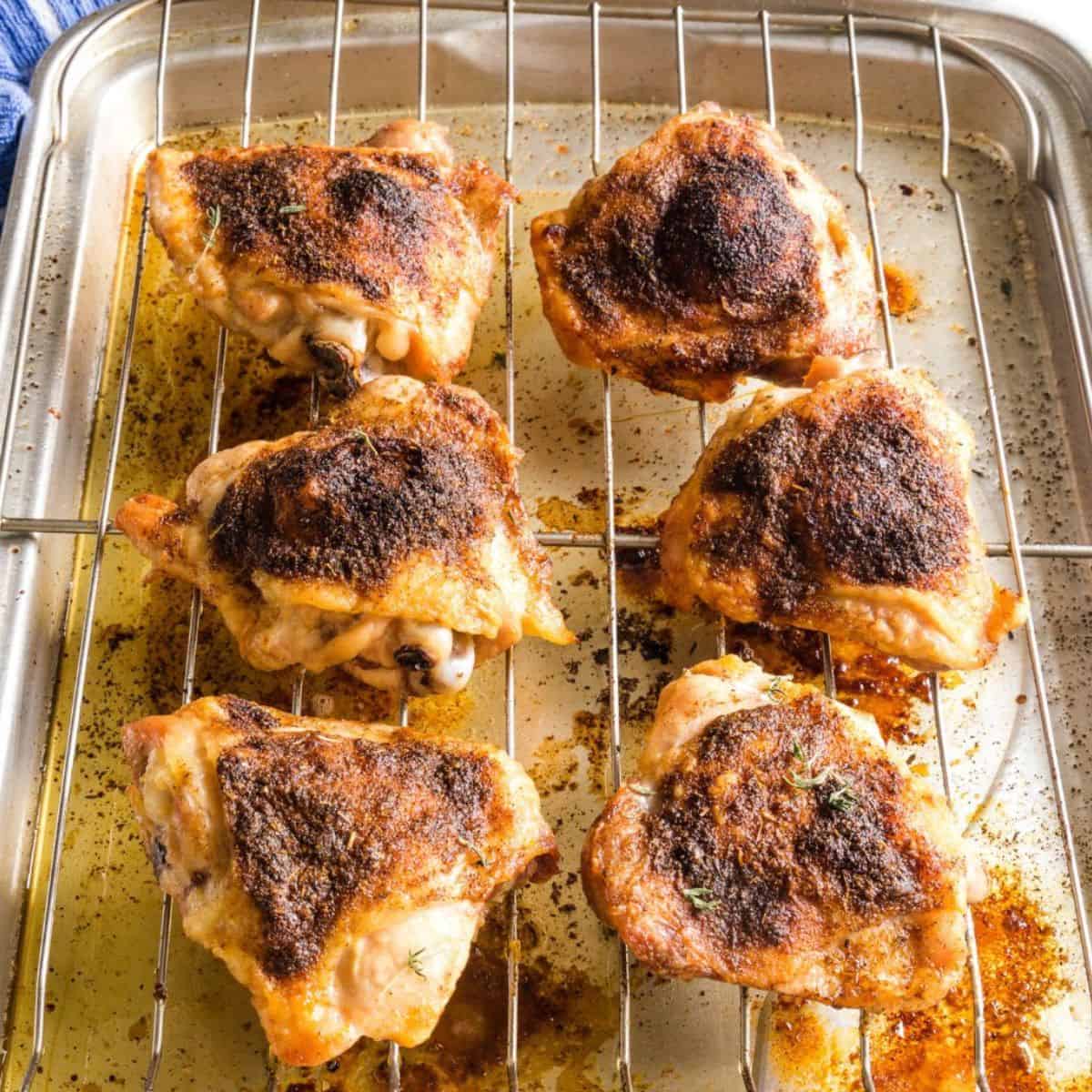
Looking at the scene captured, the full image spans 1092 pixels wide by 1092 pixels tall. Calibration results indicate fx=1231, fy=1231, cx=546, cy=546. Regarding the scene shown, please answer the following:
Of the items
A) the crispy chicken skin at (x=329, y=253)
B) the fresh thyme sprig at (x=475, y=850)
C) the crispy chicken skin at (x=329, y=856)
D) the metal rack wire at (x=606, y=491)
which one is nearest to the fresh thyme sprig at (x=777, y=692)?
the metal rack wire at (x=606, y=491)

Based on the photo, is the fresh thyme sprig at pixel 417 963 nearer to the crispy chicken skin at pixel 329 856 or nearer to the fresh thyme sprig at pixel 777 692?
the crispy chicken skin at pixel 329 856

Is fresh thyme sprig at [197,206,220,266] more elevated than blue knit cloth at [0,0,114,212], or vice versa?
blue knit cloth at [0,0,114,212]

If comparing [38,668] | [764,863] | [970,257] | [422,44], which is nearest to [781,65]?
[970,257]

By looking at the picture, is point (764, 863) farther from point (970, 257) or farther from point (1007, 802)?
point (970, 257)

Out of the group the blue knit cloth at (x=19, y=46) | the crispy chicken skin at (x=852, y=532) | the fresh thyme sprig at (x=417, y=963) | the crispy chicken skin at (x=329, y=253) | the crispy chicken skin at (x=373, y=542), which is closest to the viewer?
the fresh thyme sprig at (x=417, y=963)

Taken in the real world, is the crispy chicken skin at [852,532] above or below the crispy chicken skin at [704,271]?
below

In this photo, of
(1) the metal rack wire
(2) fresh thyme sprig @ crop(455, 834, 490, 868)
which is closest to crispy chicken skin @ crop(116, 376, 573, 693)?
(1) the metal rack wire

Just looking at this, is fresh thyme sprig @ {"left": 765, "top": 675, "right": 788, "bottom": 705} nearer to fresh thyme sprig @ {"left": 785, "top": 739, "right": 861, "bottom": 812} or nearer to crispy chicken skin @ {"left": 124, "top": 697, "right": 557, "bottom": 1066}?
fresh thyme sprig @ {"left": 785, "top": 739, "right": 861, "bottom": 812}
